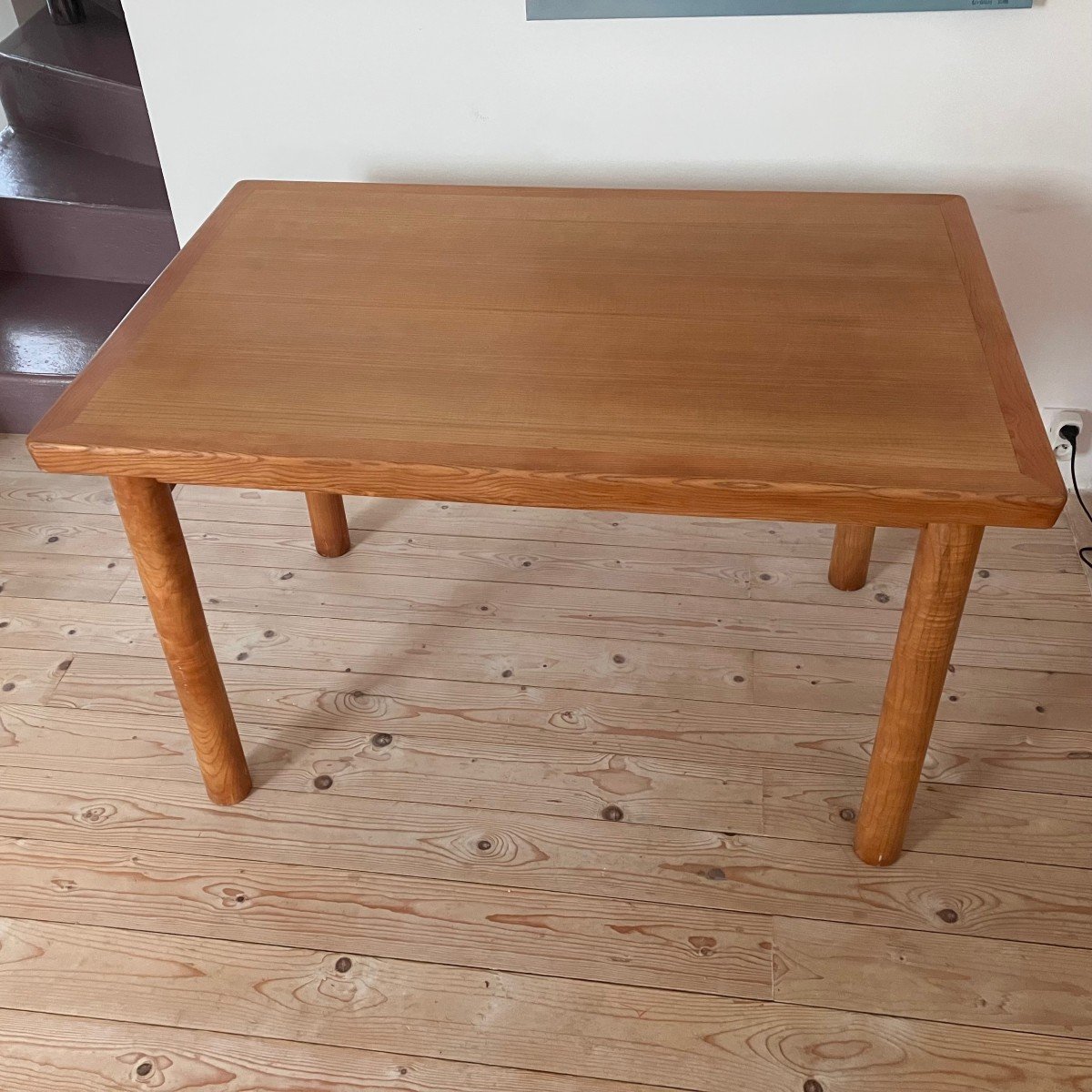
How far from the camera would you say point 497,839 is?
1.81 meters

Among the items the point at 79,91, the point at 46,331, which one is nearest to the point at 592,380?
the point at 46,331

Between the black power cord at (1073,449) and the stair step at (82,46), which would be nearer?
the black power cord at (1073,449)

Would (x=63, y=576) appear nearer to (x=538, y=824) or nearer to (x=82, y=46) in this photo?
(x=538, y=824)

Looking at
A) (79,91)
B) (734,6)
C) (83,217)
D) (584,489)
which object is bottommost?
(83,217)

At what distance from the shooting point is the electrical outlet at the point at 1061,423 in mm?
2391

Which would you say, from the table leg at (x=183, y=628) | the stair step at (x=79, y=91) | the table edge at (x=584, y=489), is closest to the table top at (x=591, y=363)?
the table edge at (x=584, y=489)

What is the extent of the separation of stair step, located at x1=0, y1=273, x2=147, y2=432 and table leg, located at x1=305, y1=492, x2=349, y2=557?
751mm

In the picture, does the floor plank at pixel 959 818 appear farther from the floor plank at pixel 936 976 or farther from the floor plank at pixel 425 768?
the floor plank at pixel 936 976

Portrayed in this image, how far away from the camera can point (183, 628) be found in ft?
5.54

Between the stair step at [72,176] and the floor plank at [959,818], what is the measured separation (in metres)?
2.07

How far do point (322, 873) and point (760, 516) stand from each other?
3.08ft

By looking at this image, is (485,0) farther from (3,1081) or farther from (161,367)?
(3,1081)

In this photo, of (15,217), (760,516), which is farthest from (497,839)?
(15,217)

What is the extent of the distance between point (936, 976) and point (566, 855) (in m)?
0.58
